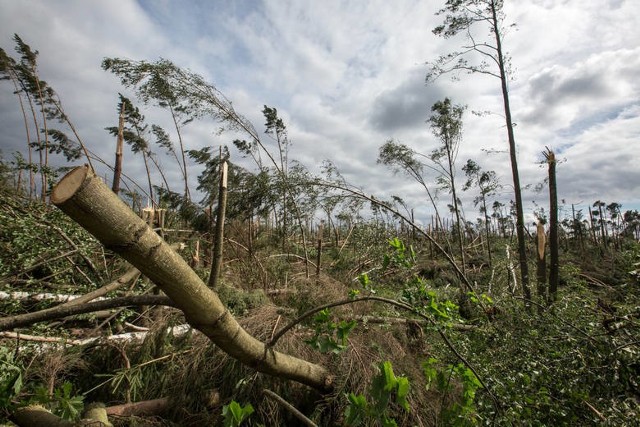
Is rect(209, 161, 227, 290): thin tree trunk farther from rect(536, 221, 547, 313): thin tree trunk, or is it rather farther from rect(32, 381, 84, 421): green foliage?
rect(536, 221, 547, 313): thin tree trunk

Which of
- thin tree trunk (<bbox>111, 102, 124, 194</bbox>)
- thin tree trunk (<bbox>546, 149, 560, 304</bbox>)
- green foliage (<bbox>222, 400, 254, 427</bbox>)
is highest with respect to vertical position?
thin tree trunk (<bbox>111, 102, 124, 194</bbox>)

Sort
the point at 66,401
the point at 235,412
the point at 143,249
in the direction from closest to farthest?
the point at 143,249
the point at 235,412
the point at 66,401

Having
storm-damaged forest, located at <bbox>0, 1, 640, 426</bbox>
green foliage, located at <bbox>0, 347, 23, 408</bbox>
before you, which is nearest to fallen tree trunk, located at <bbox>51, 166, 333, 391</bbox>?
storm-damaged forest, located at <bbox>0, 1, 640, 426</bbox>

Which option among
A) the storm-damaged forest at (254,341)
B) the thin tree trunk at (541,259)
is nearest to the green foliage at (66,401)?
the storm-damaged forest at (254,341)

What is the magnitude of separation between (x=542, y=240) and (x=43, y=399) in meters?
7.62

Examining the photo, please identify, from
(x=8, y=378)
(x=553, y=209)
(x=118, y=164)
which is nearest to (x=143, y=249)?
Result: (x=8, y=378)

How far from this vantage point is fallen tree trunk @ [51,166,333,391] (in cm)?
83

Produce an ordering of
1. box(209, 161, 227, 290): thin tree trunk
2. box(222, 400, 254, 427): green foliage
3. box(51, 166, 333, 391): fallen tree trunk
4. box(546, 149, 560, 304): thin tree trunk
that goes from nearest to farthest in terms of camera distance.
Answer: box(51, 166, 333, 391): fallen tree trunk
box(222, 400, 254, 427): green foliage
box(209, 161, 227, 290): thin tree trunk
box(546, 149, 560, 304): thin tree trunk

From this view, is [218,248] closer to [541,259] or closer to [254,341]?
[254,341]

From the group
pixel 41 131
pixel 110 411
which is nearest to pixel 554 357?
pixel 110 411

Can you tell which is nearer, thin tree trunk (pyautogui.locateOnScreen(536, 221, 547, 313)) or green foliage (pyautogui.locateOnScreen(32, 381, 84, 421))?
green foliage (pyautogui.locateOnScreen(32, 381, 84, 421))

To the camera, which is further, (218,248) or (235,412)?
(218,248)

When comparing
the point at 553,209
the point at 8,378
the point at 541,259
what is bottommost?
the point at 8,378

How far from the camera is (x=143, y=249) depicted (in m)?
0.99
